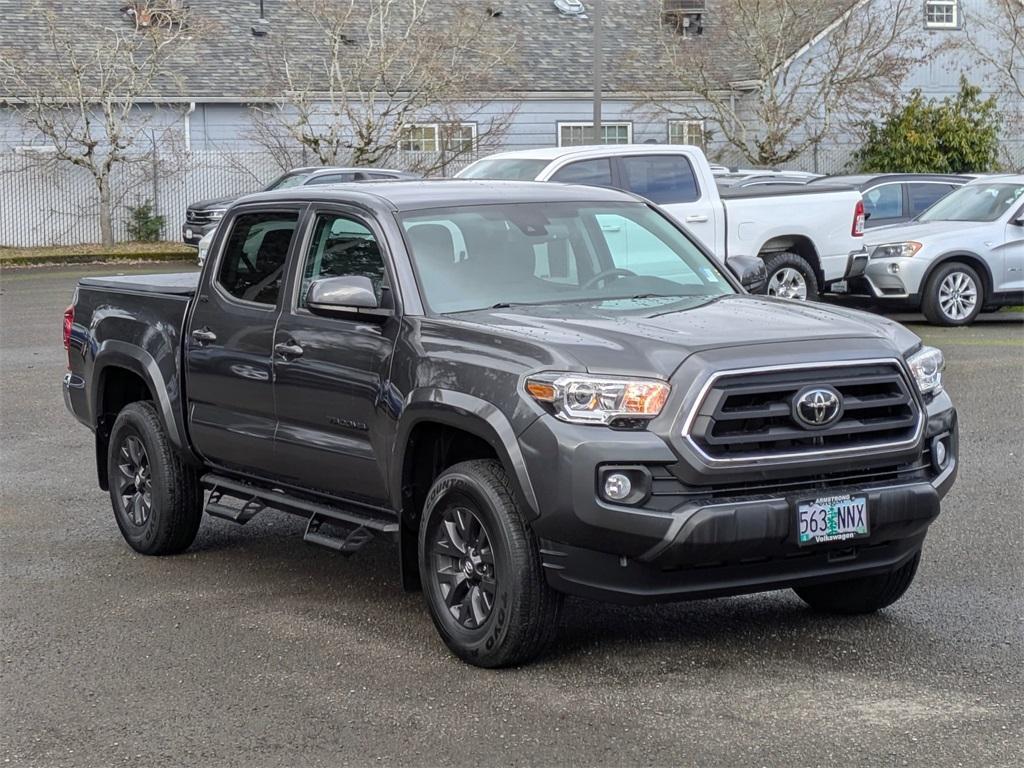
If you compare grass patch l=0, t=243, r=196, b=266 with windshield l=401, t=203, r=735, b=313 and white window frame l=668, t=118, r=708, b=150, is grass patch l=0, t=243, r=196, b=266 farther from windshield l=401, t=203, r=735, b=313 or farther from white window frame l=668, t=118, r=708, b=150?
windshield l=401, t=203, r=735, b=313

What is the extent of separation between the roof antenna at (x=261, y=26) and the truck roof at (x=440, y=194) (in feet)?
106

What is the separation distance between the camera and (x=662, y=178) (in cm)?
1686

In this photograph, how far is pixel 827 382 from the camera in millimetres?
5855

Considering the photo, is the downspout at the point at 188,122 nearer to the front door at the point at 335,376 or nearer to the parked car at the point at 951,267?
the parked car at the point at 951,267

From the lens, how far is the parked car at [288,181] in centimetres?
2873

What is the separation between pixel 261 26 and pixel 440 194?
33.3m

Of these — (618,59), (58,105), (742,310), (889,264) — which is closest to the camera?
(742,310)

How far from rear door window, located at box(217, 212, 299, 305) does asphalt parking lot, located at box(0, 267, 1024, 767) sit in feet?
4.55

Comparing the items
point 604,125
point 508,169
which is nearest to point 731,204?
point 508,169

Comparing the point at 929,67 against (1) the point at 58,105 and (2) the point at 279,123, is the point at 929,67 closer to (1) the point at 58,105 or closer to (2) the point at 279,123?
(2) the point at 279,123

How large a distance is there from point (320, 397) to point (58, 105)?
29.4 metres

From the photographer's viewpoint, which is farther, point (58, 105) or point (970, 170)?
point (970, 170)

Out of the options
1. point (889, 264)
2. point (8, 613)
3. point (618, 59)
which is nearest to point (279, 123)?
point (618, 59)

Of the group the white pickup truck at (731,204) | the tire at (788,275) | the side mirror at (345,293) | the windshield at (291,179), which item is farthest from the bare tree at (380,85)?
the side mirror at (345,293)
